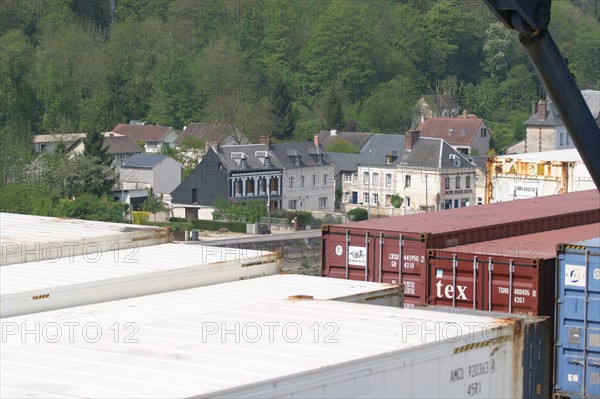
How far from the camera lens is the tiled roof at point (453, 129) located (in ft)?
300

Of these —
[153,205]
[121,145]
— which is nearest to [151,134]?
[121,145]

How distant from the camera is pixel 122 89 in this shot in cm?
10594

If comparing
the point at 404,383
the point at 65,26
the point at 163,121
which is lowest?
the point at 404,383

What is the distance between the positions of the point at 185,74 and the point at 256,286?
89.8m

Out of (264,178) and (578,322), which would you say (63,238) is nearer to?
(578,322)

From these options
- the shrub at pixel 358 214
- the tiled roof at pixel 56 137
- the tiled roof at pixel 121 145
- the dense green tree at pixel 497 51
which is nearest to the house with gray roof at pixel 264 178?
the shrub at pixel 358 214

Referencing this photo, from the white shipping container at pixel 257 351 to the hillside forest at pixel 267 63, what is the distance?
72.3m

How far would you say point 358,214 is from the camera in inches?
2844

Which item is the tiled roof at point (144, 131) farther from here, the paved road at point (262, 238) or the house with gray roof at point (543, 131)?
the paved road at point (262, 238)

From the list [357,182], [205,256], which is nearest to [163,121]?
[357,182]

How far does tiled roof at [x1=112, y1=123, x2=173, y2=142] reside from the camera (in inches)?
3730

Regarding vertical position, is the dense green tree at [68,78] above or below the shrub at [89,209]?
above

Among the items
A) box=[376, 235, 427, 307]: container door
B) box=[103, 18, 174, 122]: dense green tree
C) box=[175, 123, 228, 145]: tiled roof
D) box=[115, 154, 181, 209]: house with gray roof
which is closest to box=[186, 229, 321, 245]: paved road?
box=[115, 154, 181, 209]: house with gray roof

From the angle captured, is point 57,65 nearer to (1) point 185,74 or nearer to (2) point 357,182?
(1) point 185,74
